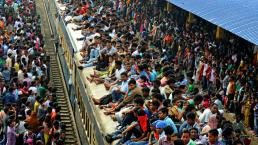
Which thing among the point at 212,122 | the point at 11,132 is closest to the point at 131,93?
the point at 212,122

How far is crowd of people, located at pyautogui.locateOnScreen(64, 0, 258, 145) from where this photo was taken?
892cm

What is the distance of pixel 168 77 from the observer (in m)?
11.3

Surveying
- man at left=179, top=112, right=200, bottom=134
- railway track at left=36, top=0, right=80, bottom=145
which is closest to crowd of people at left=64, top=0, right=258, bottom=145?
man at left=179, top=112, right=200, bottom=134

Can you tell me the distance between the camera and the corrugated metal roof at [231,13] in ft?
48.5

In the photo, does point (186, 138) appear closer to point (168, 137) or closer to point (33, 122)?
point (168, 137)

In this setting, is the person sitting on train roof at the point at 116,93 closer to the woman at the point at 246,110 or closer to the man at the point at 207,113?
the man at the point at 207,113

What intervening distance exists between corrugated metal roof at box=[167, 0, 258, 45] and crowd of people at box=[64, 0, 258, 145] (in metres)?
0.96

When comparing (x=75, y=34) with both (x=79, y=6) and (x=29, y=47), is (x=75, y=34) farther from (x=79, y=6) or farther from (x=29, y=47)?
(x=79, y=6)

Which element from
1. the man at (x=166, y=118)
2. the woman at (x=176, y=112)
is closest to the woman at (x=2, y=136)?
the woman at (x=176, y=112)

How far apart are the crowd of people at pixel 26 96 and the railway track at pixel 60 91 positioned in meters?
1.71

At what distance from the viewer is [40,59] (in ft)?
55.0

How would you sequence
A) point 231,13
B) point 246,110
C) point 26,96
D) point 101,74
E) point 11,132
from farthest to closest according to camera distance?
1. point 231,13
2. point 101,74
3. point 246,110
4. point 26,96
5. point 11,132

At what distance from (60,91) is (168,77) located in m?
9.51

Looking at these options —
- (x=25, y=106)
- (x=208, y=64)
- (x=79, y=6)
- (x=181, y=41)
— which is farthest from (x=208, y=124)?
(x=79, y=6)
